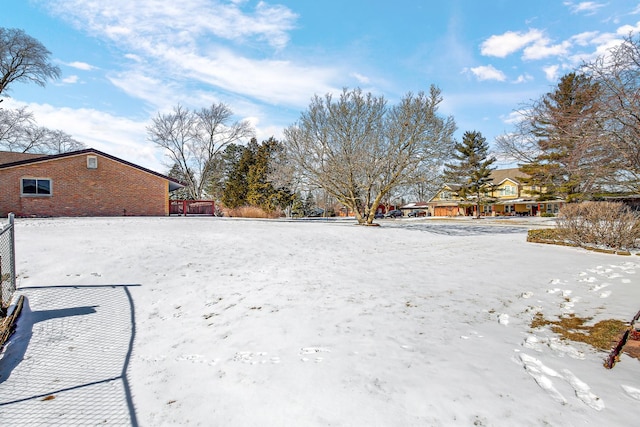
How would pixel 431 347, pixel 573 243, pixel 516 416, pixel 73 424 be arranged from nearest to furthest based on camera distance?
pixel 516 416, pixel 73 424, pixel 431 347, pixel 573 243

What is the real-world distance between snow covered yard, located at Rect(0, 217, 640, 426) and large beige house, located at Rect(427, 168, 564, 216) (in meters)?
40.4

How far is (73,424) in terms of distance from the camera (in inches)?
111

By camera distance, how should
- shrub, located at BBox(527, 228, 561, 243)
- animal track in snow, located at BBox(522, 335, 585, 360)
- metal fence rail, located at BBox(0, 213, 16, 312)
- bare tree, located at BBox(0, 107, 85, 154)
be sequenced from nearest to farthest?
animal track in snow, located at BBox(522, 335, 585, 360)
metal fence rail, located at BBox(0, 213, 16, 312)
shrub, located at BBox(527, 228, 561, 243)
bare tree, located at BBox(0, 107, 85, 154)

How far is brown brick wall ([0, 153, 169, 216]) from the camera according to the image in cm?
1853

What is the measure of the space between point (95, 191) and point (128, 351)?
20390 mm

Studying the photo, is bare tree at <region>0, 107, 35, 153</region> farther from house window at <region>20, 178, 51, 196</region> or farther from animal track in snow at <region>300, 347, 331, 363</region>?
animal track in snow at <region>300, 347, 331, 363</region>

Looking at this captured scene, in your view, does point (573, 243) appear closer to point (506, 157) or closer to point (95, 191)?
point (506, 157)

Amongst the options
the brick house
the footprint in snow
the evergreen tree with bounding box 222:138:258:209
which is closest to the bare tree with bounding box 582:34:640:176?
the footprint in snow

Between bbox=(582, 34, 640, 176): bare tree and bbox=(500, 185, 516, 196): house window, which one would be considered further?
bbox=(500, 185, 516, 196): house window

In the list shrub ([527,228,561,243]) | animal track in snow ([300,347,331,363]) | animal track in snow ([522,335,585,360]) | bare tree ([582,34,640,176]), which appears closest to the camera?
animal track in snow ([522,335,585,360])

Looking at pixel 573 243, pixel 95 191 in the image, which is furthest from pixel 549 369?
pixel 95 191

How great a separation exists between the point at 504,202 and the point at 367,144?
38268mm

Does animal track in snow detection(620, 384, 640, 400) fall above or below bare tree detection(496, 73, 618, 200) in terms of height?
below

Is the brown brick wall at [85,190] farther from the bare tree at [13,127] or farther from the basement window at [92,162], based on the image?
the bare tree at [13,127]
